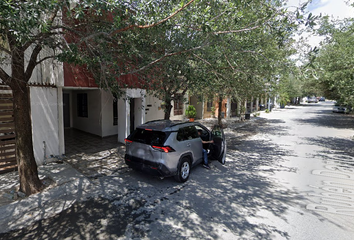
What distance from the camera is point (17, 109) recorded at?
4668 millimetres

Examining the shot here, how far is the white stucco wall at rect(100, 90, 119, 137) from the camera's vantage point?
10656mm

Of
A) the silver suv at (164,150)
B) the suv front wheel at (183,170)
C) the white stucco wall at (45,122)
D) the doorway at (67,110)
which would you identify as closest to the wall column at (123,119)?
the white stucco wall at (45,122)

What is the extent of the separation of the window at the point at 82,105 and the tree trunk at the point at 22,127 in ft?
23.2

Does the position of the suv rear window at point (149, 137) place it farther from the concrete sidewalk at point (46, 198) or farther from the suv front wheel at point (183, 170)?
the concrete sidewalk at point (46, 198)

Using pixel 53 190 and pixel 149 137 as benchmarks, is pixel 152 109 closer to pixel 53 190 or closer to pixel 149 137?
pixel 149 137

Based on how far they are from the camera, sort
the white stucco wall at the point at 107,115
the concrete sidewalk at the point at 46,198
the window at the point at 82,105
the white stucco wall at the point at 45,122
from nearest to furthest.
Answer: the concrete sidewalk at the point at 46,198
the white stucco wall at the point at 45,122
the white stucco wall at the point at 107,115
the window at the point at 82,105

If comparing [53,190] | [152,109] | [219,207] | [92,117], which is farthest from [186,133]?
[152,109]

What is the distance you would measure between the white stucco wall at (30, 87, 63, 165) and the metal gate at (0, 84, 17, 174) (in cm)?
56

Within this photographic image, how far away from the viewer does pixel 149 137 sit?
5309mm

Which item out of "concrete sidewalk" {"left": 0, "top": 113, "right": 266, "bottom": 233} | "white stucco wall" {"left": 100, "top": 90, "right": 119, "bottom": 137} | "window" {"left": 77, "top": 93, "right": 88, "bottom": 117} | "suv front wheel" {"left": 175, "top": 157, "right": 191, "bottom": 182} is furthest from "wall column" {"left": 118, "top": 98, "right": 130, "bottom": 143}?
"suv front wheel" {"left": 175, "top": 157, "right": 191, "bottom": 182}

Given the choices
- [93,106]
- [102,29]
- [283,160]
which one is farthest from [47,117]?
[283,160]

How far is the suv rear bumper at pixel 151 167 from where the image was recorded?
4.98 metres

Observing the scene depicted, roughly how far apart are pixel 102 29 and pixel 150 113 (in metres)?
7.97

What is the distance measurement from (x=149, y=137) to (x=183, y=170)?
1.31m
